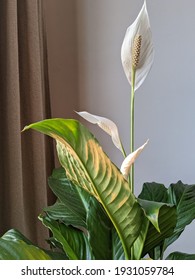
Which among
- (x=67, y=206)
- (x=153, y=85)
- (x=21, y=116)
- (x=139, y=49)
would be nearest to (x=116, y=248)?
(x=67, y=206)

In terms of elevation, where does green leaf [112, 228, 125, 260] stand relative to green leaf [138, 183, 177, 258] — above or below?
below

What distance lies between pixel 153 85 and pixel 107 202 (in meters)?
0.88

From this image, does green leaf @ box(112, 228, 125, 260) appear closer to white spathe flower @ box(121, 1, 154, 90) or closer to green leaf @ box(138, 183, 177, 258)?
green leaf @ box(138, 183, 177, 258)

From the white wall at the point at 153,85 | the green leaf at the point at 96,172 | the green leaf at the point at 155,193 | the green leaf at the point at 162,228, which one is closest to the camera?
the green leaf at the point at 96,172

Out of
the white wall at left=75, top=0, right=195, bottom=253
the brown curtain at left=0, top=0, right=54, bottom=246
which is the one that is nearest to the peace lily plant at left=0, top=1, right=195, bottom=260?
the brown curtain at left=0, top=0, right=54, bottom=246

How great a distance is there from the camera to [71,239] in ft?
2.53

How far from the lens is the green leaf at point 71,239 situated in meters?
0.75

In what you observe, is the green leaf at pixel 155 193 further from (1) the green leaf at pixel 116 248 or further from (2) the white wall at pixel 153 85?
(2) the white wall at pixel 153 85

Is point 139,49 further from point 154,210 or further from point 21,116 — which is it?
point 21,116

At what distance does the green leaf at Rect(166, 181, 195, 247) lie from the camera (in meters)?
0.79

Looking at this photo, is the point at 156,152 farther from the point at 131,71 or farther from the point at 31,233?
the point at 131,71

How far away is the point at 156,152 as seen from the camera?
1418mm

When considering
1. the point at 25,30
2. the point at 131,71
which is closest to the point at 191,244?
the point at 131,71

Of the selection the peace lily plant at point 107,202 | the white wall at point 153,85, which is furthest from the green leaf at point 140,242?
the white wall at point 153,85
